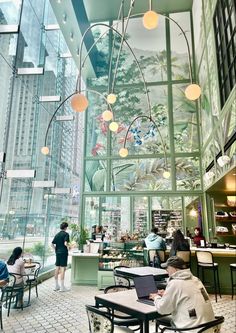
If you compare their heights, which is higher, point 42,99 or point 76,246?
point 42,99

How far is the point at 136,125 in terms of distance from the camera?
991 centimetres

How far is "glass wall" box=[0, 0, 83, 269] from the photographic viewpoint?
17.2ft

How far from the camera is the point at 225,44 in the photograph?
6.23 metres

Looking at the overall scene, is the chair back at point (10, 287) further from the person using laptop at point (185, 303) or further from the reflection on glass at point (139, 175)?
the reflection on glass at point (139, 175)

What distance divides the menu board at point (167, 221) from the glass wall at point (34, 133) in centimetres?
286

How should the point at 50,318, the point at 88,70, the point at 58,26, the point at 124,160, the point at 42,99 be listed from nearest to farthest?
the point at 50,318 < the point at 42,99 < the point at 58,26 < the point at 124,160 < the point at 88,70

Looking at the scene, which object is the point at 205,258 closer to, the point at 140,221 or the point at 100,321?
the point at 140,221

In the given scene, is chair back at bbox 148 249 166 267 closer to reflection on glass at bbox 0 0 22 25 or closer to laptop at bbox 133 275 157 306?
laptop at bbox 133 275 157 306

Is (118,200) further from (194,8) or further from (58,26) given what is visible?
(194,8)

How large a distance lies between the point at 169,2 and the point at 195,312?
37.9 feet

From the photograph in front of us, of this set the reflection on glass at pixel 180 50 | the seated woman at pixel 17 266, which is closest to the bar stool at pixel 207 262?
the seated woman at pixel 17 266

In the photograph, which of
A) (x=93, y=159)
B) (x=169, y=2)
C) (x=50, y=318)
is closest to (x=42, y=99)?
(x=93, y=159)

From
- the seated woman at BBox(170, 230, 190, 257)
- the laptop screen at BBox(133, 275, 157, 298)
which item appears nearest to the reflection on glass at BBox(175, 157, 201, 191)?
the seated woman at BBox(170, 230, 190, 257)

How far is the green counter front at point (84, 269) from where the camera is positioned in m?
6.91
